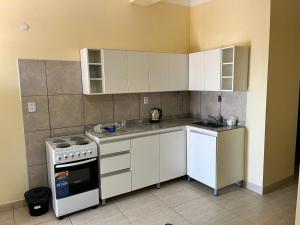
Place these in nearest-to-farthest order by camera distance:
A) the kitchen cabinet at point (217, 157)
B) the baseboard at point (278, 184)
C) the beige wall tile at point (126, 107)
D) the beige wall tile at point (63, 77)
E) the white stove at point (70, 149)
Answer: the white stove at point (70, 149)
the beige wall tile at point (63, 77)
the kitchen cabinet at point (217, 157)
the baseboard at point (278, 184)
the beige wall tile at point (126, 107)

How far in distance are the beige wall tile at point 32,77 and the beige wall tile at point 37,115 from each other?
→ 73mm

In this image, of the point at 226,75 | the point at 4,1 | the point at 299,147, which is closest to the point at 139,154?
the point at 226,75

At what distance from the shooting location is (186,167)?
3592 millimetres

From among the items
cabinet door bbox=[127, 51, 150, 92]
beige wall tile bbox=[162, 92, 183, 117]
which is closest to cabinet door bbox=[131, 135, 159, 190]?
cabinet door bbox=[127, 51, 150, 92]

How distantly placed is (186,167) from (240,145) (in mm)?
845

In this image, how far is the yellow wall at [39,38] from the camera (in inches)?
108

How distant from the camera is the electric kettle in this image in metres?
3.71

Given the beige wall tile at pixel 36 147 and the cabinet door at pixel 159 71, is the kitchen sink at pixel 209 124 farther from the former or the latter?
the beige wall tile at pixel 36 147

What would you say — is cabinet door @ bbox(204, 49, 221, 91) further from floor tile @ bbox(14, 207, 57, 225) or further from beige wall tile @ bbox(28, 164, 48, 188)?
floor tile @ bbox(14, 207, 57, 225)

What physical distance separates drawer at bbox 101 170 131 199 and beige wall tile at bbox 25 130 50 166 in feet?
2.79

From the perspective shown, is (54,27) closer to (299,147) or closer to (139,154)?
(139,154)

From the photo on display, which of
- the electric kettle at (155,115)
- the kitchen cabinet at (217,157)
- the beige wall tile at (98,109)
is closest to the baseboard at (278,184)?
the kitchen cabinet at (217,157)

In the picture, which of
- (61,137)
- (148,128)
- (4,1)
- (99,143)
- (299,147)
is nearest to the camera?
(4,1)

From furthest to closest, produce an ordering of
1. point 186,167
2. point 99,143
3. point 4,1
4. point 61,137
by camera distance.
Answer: point 186,167 → point 61,137 → point 99,143 → point 4,1
